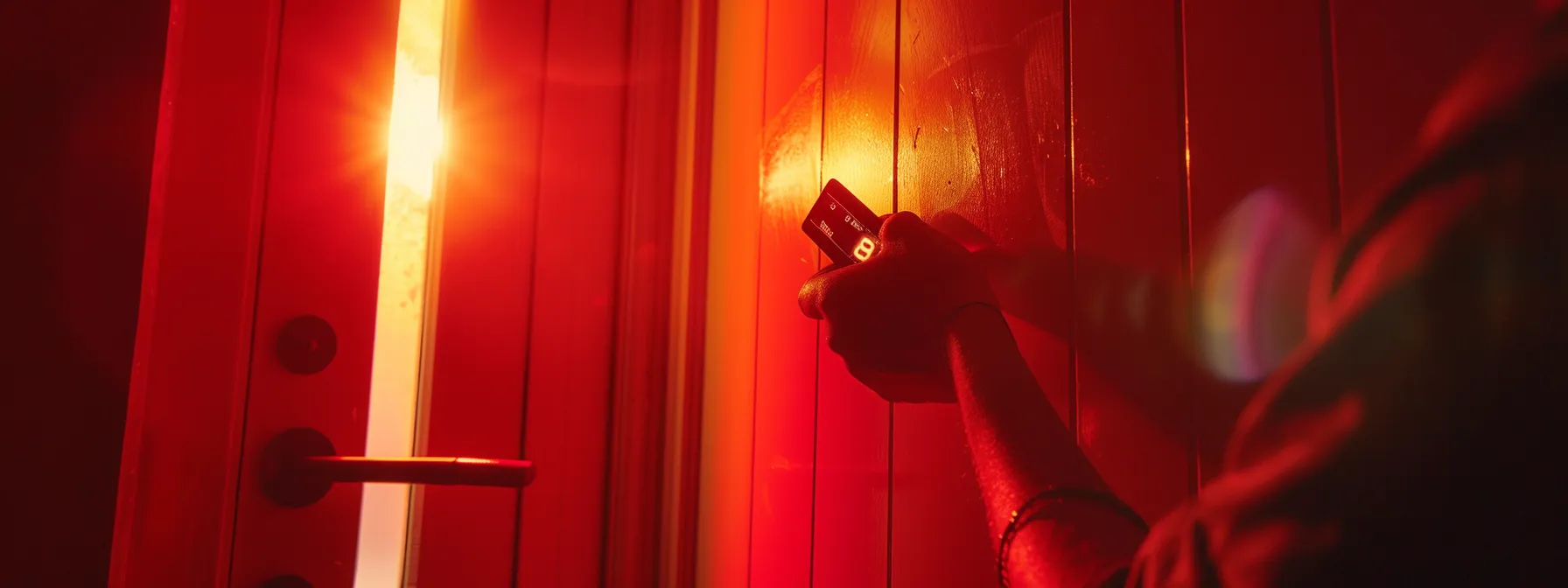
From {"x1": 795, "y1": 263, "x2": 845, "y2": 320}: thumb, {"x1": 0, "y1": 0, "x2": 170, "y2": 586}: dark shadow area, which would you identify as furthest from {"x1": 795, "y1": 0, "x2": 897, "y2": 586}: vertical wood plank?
{"x1": 0, "y1": 0, "x2": 170, "y2": 586}: dark shadow area

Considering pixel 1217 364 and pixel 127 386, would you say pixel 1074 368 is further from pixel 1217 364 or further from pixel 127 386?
pixel 127 386

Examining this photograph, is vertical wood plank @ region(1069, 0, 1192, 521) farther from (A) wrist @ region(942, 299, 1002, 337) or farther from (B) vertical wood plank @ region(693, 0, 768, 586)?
(B) vertical wood plank @ region(693, 0, 768, 586)

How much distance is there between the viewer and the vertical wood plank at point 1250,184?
15.4 inches

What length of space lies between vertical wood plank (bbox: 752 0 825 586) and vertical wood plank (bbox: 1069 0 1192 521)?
348 mm

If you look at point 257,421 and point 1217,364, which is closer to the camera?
point 1217,364

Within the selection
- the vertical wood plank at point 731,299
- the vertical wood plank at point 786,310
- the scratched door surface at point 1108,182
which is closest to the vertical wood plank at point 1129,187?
the scratched door surface at point 1108,182

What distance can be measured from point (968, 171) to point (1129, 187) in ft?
0.49

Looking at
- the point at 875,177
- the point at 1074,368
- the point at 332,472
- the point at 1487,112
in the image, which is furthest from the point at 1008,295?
the point at 332,472

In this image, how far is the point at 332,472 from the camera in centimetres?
66

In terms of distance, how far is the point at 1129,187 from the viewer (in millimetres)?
485

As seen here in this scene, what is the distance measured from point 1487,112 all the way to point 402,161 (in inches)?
33.9

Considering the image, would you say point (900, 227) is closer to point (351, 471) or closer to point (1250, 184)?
point (1250, 184)

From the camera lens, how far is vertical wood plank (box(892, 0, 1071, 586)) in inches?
21.4

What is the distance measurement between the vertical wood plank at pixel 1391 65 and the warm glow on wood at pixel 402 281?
0.78 metres
